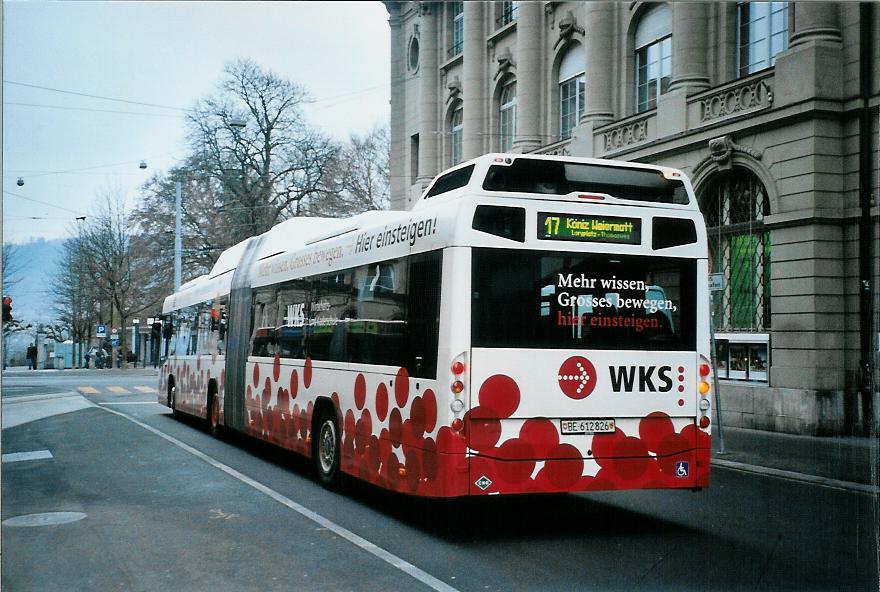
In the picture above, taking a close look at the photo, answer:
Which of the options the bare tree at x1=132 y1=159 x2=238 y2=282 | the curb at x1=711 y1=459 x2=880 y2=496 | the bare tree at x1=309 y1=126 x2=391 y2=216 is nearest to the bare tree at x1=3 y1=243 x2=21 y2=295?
the curb at x1=711 y1=459 x2=880 y2=496

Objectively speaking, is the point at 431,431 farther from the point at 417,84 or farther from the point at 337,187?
the point at 337,187

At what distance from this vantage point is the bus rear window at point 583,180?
871 cm

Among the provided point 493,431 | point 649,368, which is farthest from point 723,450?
point 493,431

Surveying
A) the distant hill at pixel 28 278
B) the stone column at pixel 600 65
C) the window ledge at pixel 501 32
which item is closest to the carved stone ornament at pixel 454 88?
the window ledge at pixel 501 32

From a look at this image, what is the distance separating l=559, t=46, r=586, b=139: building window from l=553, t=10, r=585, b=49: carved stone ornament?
45 cm

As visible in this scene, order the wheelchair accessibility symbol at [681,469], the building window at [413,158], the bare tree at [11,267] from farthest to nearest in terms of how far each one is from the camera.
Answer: the building window at [413,158] → the wheelchair accessibility symbol at [681,469] → the bare tree at [11,267]

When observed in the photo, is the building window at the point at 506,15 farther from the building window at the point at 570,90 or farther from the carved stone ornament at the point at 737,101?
the carved stone ornament at the point at 737,101

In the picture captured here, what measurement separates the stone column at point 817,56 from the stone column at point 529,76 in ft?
38.5

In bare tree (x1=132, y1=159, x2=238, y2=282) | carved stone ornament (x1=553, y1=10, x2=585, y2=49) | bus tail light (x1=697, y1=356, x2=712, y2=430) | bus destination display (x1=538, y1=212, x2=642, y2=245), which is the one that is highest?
carved stone ornament (x1=553, y1=10, x2=585, y2=49)

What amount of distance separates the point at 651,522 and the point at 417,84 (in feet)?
101

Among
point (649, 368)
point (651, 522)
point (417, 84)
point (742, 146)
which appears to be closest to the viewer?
point (649, 368)

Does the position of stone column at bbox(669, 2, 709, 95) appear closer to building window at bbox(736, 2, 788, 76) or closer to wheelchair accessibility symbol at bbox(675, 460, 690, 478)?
building window at bbox(736, 2, 788, 76)

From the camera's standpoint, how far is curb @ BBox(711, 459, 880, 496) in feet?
39.8

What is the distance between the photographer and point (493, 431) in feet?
27.3
